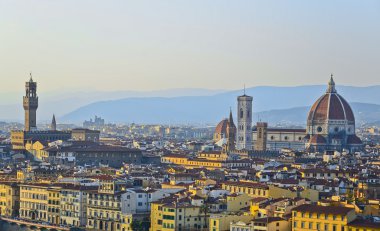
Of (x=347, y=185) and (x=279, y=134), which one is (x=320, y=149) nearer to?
(x=279, y=134)

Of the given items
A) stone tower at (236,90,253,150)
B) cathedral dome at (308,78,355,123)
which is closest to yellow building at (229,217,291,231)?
cathedral dome at (308,78,355,123)

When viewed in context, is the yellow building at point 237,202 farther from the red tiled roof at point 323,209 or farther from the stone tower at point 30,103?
the stone tower at point 30,103

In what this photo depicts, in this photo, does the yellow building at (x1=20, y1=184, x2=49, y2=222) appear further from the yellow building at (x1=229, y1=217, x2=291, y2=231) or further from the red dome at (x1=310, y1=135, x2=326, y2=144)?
the red dome at (x1=310, y1=135, x2=326, y2=144)

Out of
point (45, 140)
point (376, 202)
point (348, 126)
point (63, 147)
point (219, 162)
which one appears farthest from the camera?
point (348, 126)

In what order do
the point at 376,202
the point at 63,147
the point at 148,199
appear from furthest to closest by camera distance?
1. the point at 63,147
2. the point at 148,199
3. the point at 376,202

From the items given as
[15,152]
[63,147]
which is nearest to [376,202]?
[63,147]

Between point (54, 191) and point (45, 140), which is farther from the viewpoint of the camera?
point (45, 140)

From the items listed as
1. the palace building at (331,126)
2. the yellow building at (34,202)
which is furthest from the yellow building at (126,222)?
the palace building at (331,126)
